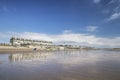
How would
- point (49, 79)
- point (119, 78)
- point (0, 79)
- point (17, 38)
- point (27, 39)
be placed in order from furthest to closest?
point (27, 39) < point (17, 38) < point (119, 78) < point (49, 79) < point (0, 79)

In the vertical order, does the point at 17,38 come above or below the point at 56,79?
above

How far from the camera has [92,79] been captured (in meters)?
9.09

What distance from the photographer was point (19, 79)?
8797mm

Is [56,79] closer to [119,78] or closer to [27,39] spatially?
[119,78]

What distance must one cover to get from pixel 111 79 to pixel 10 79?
7580 mm

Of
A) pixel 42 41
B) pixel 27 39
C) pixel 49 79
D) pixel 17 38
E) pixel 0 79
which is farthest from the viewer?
pixel 42 41

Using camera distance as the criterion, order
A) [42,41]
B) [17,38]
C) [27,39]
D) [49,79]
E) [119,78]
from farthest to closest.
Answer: [42,41]
[27,39]
[17,38]
[119,78]
[49,79]

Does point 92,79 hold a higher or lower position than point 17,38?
lower

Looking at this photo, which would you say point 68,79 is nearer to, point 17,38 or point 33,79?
point 33,79

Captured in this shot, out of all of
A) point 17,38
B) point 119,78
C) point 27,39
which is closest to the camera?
point 119,78

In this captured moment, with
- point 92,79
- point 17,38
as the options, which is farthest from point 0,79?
point 17,38

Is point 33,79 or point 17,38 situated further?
point 17,38

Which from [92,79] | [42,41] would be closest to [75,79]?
[92,79]

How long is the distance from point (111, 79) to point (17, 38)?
90478 millimetres
